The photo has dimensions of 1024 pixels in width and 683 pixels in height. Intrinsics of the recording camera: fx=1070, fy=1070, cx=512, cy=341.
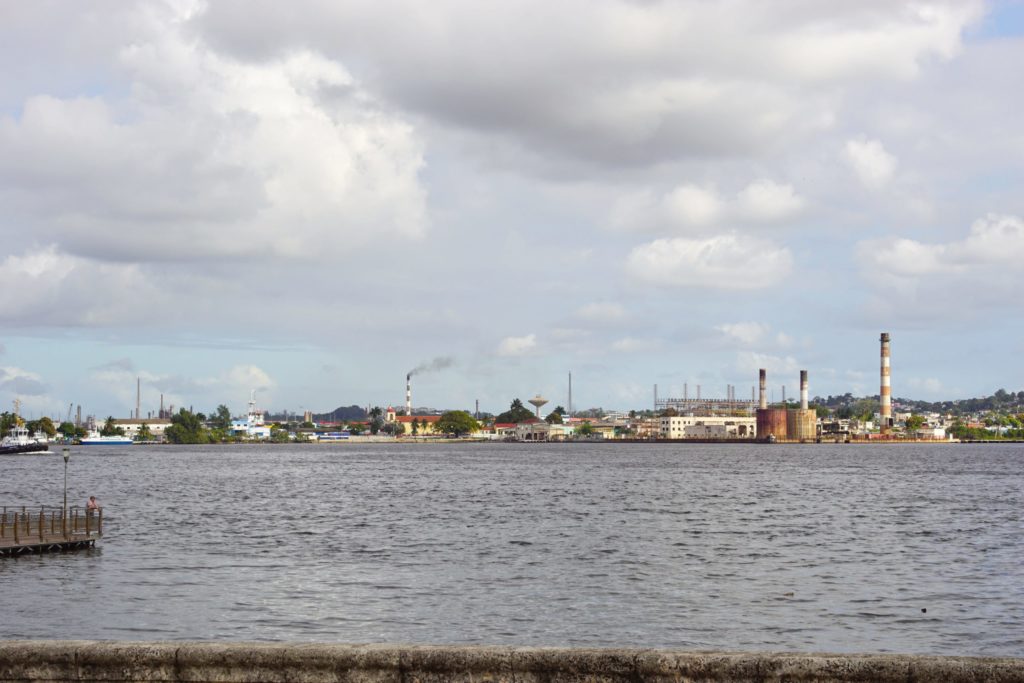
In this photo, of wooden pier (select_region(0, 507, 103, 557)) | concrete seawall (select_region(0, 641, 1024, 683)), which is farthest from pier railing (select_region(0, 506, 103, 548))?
concrete seawall (select_region(0, 641, 1024, 683))

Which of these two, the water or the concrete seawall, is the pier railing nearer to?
the water

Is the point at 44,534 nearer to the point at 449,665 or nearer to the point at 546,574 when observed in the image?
the point at 546,574

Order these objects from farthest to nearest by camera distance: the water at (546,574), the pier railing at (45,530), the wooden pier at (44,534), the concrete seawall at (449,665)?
1. the pier railing at (45,530)
2. the wooden pier at (44,534)
3. the water at (546,574)
4. the concrete seawall at (449,665)

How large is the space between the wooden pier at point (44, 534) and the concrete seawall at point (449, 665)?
150 ft

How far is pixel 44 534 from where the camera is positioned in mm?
56344

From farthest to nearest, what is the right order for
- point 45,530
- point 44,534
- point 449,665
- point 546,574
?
point 45,530, point 44,534, point 546,574, point 449,665

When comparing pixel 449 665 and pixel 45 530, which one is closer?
pixel 449 665

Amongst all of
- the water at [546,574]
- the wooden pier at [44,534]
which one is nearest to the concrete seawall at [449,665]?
the water at [546,574]

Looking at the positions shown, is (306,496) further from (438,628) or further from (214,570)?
(438,628)

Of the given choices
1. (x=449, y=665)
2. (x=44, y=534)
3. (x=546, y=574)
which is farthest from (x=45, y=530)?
(x=449, y=665)

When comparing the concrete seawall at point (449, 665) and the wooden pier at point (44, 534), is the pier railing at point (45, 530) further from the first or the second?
the concrete seawall at point (449, 665)

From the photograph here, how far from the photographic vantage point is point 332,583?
148 ft

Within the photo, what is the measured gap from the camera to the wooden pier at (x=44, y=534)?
54.1 meters

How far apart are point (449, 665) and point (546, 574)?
36.8 meters
